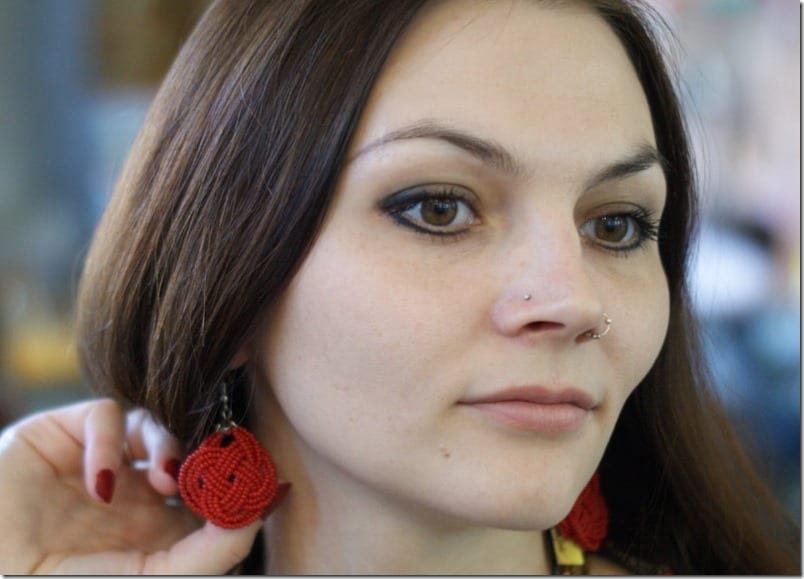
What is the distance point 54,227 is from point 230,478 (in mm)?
2197

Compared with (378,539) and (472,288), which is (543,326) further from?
(378,539)

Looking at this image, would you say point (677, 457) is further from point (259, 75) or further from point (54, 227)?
point (54, 227)

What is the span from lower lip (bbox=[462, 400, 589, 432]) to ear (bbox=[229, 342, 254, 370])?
0.31 metres

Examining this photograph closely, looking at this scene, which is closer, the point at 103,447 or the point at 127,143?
the point at 103,447

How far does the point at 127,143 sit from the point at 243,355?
76.8 inches

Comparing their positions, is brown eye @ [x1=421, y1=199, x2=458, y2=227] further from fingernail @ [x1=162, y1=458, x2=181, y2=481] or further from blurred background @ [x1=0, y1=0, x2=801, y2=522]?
blurred background @ [x1=0, y1=0, x2=801, y2=522]

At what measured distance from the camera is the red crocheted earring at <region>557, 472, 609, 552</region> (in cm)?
118

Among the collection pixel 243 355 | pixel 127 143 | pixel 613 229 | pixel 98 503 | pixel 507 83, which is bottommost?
pixel 98 503

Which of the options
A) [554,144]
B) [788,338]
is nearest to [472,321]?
[554,144]

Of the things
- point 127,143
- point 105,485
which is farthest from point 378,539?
point 127,143

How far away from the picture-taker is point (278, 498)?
1.12 meters

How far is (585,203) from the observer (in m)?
0.98

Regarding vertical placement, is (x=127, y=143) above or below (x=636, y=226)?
below

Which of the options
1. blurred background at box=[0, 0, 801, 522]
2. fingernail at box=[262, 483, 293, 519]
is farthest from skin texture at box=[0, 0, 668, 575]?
blurred background at box=[0, 0, 801, 522]
